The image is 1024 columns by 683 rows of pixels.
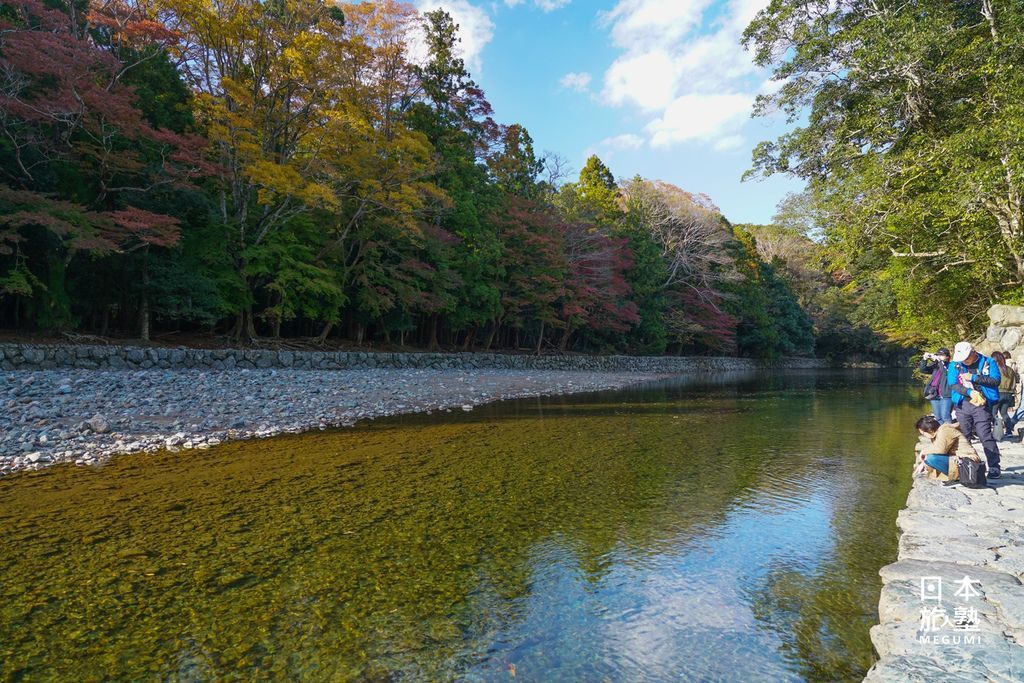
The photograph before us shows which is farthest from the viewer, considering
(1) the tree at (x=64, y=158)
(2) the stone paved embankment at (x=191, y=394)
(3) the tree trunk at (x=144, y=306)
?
(3) the tree trunk at (x=144, y=306)

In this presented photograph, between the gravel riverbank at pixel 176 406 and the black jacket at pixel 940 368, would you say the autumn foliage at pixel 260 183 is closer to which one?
the gravel riverbank at pixel 176 406

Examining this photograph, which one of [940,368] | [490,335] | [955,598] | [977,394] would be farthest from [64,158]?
[940,368]

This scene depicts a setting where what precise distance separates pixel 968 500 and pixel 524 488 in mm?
3893

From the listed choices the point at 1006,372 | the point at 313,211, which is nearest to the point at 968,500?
the point at 1006,372

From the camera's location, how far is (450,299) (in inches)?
816

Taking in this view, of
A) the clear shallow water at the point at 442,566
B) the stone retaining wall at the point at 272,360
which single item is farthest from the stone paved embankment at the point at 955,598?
the stone retaining wall at the point at 272,360

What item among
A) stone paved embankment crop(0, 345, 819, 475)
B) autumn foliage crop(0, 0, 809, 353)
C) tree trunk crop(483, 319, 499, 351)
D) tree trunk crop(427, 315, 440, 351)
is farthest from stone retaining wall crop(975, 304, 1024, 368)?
tree trunk crop(427, 315, 440, 351)

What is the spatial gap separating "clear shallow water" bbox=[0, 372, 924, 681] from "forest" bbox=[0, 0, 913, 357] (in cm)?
918

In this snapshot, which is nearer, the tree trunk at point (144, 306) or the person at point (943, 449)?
the person at point (943, 449)

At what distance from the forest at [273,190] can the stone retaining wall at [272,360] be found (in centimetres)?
134

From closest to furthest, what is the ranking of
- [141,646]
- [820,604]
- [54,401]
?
[141,646]
[820,604]
[54,401]

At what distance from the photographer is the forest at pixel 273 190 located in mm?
12453

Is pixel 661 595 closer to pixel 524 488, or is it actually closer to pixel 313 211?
pixel 524 488

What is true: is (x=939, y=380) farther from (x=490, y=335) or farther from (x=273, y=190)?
(x=490, y=335)
